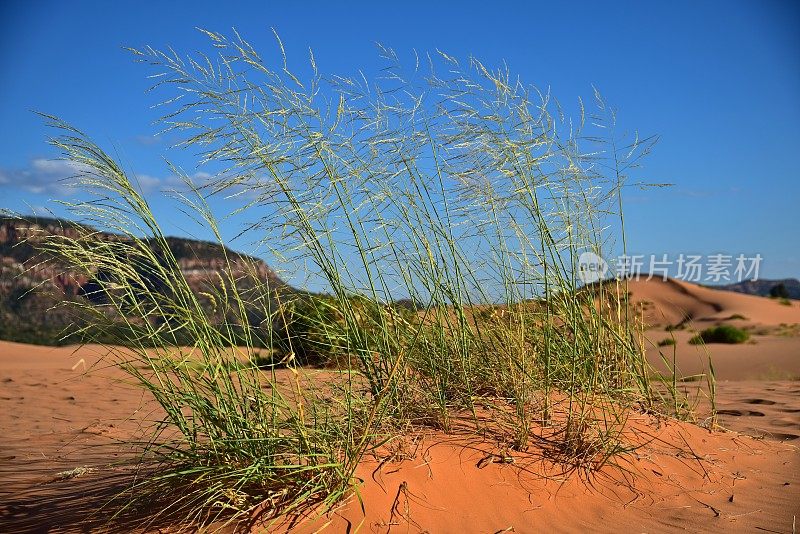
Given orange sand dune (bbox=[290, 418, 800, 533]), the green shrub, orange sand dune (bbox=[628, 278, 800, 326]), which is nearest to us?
orange sand dune (bbox=[290, 418, 800, 533])

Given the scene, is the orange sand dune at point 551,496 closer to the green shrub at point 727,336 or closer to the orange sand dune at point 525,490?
the orange sand dune at point 525,490

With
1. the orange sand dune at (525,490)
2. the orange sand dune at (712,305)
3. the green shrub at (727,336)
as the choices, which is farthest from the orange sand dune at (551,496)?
the orange sand dune at (712,305)

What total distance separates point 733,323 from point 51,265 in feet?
86.4

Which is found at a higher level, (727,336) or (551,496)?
(727,336)

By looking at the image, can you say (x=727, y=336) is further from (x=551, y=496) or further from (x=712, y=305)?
(x=551, y=496)

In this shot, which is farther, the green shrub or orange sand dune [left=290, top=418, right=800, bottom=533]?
the green shrub

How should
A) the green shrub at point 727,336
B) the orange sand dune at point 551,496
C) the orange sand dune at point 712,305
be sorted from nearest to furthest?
the orange sand dune at point 551,496
the green shrub at point 727,336
the orange sand dune at point 712,305

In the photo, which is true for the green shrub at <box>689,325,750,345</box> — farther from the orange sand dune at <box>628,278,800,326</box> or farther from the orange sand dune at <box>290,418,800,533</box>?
the orange sand dune at <box>290,418,800,533</box>

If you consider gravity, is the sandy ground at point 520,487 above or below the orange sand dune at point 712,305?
below

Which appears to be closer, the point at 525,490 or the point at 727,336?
the point at 525,490

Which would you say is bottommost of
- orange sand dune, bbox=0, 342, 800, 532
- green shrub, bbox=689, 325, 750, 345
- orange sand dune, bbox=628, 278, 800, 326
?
orange sand dune, bbox=0, 342, 800, 532

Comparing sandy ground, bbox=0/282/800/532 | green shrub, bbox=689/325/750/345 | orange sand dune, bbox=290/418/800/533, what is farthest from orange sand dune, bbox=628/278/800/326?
orange sand dune, bbox=290/418/800/533

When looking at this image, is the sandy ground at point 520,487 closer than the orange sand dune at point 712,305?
Yes

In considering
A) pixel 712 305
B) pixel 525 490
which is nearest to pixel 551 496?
pixel 525 490
